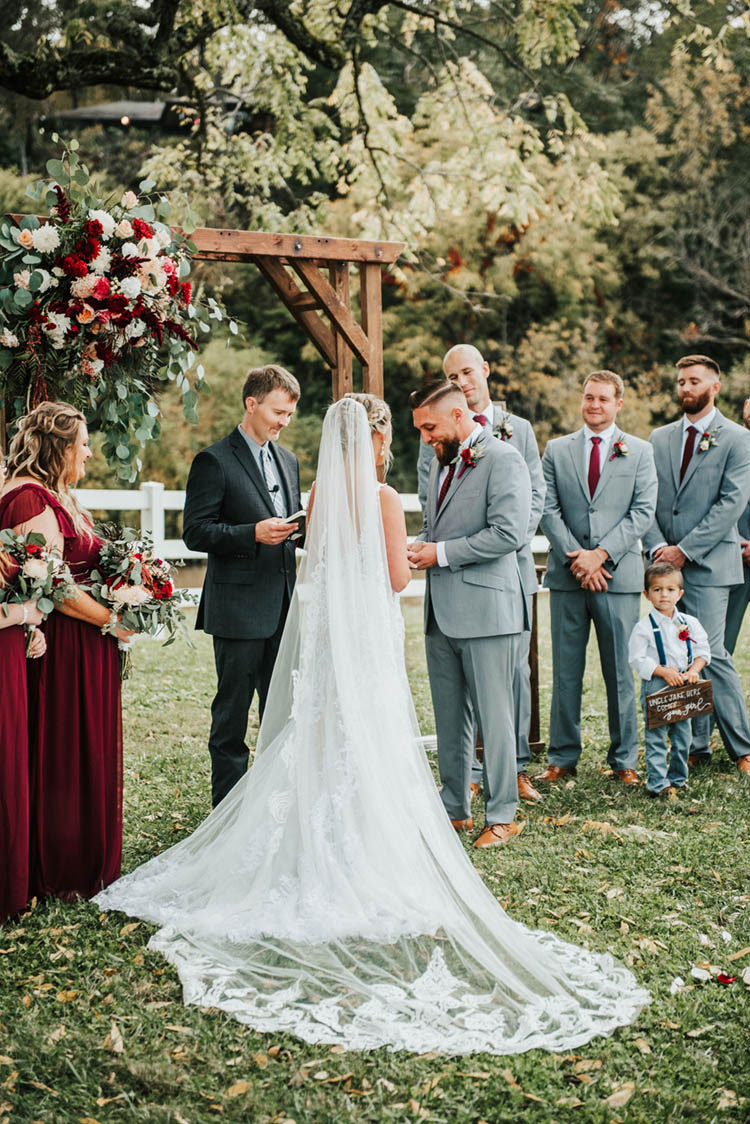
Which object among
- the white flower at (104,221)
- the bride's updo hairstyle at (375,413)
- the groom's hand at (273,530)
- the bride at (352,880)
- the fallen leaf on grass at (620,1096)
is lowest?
the fallen leaf on grass at (620,1096)

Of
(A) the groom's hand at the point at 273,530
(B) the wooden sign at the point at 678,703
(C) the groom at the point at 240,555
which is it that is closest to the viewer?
(A) the groom's hand at the point at 273,530

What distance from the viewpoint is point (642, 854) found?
518cm

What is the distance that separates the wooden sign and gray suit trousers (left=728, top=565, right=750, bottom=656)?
1005 millimetres

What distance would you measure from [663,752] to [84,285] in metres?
Answer: 3.85

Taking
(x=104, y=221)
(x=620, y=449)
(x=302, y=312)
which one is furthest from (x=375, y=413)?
(x=620, y=449)

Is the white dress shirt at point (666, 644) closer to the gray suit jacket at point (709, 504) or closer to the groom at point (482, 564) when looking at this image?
the gray suit jacket at point (709, 504)

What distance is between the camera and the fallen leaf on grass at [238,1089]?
3.06 metres

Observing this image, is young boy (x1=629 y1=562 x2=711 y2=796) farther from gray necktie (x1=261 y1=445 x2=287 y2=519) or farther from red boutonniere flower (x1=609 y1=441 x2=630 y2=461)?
gray necktie (x1=261 y1=445 x2=287 y2=519)

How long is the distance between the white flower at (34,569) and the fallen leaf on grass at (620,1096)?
2626mm

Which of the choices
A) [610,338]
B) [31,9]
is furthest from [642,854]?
[610,338]

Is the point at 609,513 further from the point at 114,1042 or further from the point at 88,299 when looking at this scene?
the point at 114,1042

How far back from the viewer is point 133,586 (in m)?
4.51

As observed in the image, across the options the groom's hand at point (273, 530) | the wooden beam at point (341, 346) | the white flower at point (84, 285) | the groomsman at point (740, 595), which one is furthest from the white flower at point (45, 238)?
the groomsman at point (740, 595)

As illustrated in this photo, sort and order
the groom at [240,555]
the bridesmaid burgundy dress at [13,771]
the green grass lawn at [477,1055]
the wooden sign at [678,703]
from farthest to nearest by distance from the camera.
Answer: the wooden sign at [678,703]
the groom at [240,555]
the bridesmaid burgundy dress at [13,771]
the green grass lawn at [477,1055]
